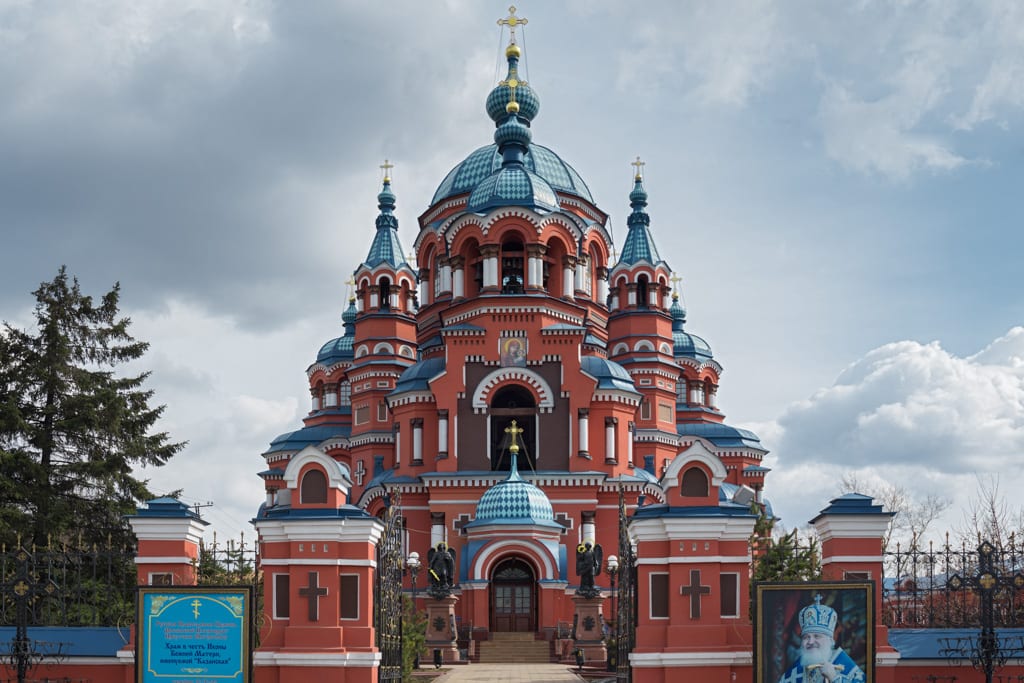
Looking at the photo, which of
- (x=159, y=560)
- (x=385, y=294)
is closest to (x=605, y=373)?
(x=385, y=294)

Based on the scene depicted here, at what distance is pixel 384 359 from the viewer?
43.3 m

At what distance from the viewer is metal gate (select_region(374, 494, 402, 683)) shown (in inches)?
680

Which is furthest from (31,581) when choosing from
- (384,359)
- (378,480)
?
(384,359)

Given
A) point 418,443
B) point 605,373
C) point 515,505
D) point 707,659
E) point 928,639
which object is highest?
point 605,373

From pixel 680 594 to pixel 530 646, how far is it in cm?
1419

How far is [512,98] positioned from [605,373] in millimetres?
10926

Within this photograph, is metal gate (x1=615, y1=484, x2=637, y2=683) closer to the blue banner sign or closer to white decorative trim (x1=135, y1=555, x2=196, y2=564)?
the blue banner sign

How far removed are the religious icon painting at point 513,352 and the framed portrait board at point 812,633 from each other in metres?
19.7

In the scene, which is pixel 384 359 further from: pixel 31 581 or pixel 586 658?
pixel 31 581

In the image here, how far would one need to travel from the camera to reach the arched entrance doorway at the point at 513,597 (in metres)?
31.7

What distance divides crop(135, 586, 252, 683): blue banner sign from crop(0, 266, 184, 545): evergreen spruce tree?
13.2 meters

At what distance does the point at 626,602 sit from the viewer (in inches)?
709

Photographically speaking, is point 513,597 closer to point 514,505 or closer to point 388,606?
point 514,505

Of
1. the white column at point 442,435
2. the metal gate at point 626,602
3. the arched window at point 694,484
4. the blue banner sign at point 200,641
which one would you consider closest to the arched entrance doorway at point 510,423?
the white column at point 442,435
